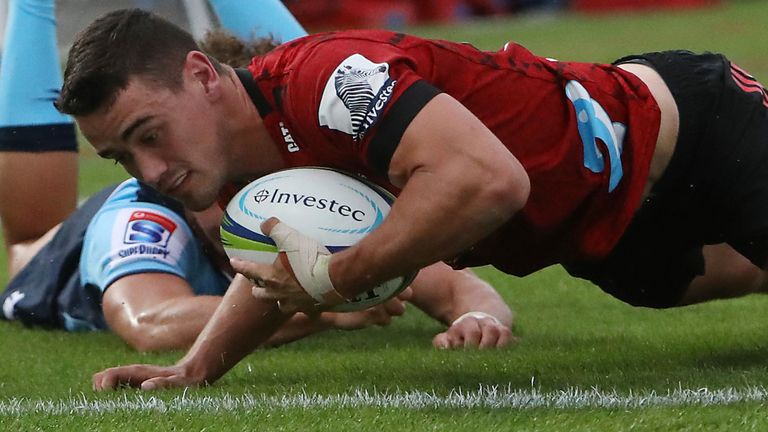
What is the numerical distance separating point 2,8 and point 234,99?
4.11 m

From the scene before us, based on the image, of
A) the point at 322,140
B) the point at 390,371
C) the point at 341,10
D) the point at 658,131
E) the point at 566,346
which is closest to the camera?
the point at 322,140

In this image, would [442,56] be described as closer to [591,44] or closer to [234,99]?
[234,99]

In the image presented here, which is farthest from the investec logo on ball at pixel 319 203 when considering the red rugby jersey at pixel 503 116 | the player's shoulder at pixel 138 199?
the player's shoulder at pixel 138 199

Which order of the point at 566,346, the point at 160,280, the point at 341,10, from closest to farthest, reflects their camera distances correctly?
the point at 566,346 < the point at 160,280 < the point at 341,10

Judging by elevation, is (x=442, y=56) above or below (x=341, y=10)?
above

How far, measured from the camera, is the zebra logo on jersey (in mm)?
3170

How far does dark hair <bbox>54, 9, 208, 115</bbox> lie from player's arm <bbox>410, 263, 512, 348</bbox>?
1.51 metres

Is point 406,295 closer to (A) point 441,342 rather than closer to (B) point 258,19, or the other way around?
(A) point 441,342

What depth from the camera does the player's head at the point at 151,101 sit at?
11.0 ft

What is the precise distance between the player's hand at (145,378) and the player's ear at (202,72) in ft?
2.82

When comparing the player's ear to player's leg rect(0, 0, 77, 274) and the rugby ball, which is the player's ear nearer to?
the rugby ball

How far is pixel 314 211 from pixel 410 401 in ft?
1.79

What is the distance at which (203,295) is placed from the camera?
492cm

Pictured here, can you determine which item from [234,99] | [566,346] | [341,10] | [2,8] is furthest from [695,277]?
[341,10]
